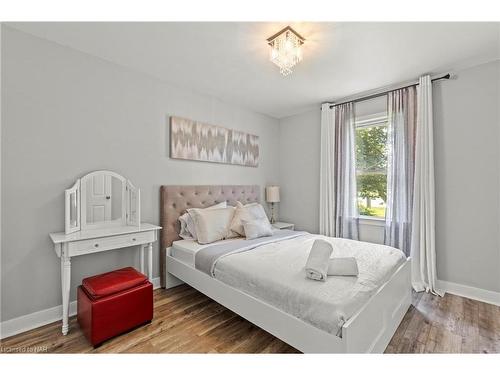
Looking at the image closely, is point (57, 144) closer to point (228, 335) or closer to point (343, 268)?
point (228, 335)

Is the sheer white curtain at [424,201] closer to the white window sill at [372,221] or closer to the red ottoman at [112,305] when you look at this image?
the white window sill at [372,221]

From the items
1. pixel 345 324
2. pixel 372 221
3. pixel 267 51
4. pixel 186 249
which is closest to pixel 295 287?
pixel 345 324

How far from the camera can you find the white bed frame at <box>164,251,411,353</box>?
1.30 m

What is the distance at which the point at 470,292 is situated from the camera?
2467 millimetres

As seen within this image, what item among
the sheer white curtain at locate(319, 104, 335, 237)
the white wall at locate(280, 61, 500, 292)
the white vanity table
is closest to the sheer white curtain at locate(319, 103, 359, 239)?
the sheer white curtain at locate(319, 104, 335, 237)

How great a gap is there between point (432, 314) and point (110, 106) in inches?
149

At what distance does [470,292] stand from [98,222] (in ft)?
13.0

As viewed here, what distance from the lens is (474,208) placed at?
2.45 m

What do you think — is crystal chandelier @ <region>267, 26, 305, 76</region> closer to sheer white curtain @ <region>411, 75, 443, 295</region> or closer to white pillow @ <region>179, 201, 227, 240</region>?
sheer white curtain @ <region>411, 75, 443, 295</region>

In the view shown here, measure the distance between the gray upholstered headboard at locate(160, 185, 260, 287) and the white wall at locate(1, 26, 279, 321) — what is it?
115 mm

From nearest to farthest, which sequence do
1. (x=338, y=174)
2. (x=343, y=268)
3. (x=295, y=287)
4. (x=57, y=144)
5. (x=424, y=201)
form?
(x=295, y=287), (x=343, y=268), (x=57, y=144), (x=424, y=201), (x=338, y=174)

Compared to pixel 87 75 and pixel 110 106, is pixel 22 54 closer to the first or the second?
pixel 87 75

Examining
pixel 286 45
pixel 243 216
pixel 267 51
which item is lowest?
pixel 243 216

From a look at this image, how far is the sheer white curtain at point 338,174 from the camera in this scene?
3.34 meters
